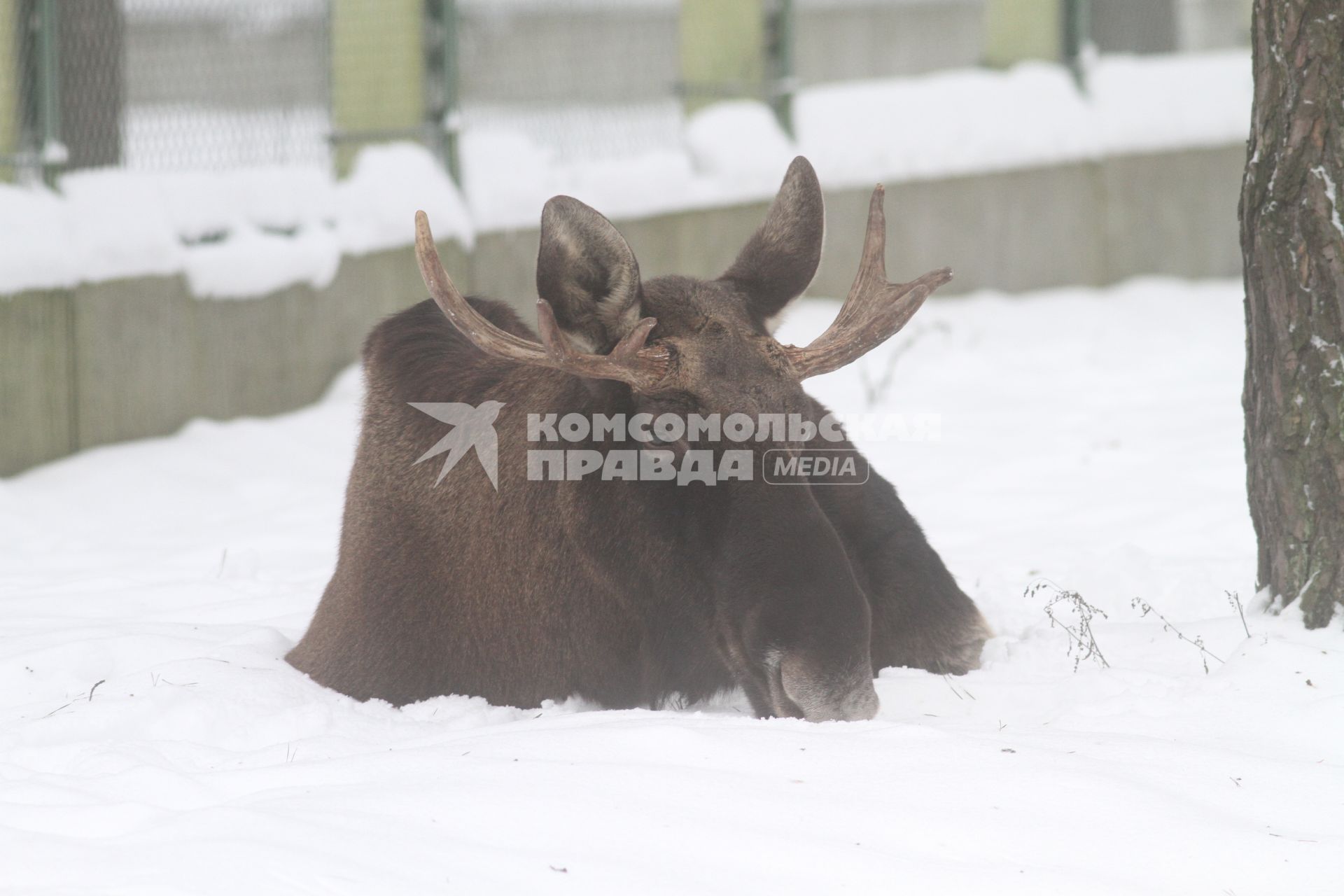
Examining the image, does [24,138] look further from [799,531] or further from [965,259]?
[965,259]

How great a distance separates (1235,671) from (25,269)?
223 inches

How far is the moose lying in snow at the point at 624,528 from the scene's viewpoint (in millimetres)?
3232

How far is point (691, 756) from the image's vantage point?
284cm

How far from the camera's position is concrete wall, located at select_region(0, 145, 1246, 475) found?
275 inches

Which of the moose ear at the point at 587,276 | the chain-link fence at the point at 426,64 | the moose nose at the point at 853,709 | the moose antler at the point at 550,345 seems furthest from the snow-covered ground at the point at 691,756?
the chain-link fence at the point at 426,64

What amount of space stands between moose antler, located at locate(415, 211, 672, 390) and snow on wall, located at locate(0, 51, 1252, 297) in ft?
13.6

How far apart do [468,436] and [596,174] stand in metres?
5.60

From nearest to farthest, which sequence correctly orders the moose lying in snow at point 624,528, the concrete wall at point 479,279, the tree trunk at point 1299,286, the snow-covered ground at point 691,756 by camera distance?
the snow-covered ground at point 691,756, the moose lying in snow at point 624,528, the tree trunk at point 1299,286, the concrete wall at point 479,279

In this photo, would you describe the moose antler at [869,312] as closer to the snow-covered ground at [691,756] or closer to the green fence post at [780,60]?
the snow-covered ground at [691,756]

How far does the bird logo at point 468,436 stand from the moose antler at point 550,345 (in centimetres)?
42

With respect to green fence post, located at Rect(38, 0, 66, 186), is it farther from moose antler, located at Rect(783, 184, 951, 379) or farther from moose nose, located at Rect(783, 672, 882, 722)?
moose nose, located at Rect(783, 672, 882, 722)
